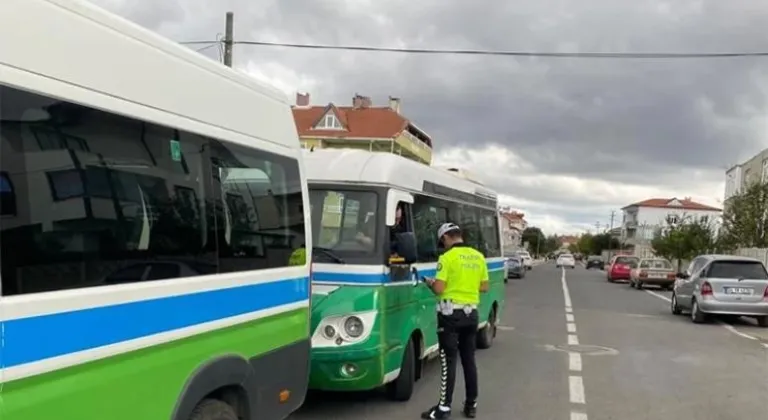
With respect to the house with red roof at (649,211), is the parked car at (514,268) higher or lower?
lower

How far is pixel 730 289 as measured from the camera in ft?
59.0

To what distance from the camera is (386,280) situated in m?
7.40

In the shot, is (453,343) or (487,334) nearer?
(453,343)

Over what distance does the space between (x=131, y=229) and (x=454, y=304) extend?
13.8 ft

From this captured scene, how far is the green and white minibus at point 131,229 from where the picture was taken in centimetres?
284

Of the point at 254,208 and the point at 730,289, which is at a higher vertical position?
the point at 254,208

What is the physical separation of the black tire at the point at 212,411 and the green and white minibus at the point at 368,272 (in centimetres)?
281

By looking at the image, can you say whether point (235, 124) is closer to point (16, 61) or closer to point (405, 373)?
point (16, 61)

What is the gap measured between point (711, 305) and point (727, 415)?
420 inches

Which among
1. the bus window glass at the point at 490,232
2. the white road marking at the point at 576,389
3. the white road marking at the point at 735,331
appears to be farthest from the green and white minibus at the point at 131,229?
the white road marking at the point at 735,331

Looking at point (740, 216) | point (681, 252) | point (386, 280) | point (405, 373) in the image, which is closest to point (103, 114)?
point (386, 280)

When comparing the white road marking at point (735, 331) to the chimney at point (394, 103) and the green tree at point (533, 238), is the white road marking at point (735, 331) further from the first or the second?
the green tree at point (533, 238)

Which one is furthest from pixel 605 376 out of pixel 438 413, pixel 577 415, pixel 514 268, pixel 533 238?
pixel 533 238

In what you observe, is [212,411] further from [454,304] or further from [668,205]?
[668,205]
